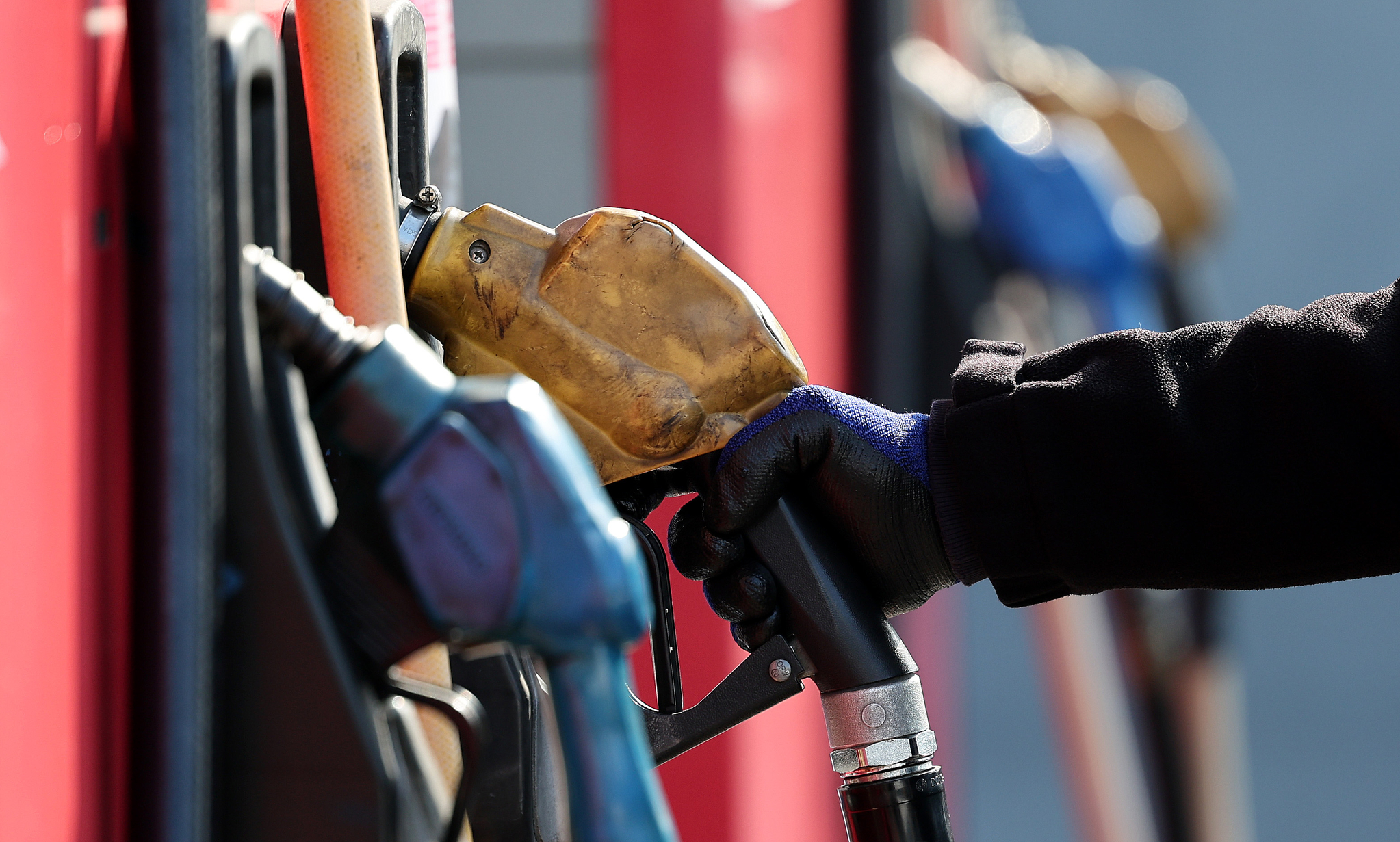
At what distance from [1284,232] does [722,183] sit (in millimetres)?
3737

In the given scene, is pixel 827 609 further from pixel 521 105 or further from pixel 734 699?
pixel 521 105

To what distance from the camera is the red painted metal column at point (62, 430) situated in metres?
0.41

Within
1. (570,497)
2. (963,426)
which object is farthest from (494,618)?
(963,426)

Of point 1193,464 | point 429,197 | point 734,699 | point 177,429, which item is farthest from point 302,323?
point 1193,464

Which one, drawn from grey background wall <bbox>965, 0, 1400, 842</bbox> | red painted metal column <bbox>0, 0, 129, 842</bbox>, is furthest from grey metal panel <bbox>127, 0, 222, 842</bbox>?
grey background wall <bbox>965, 0, 1400, 842</bbox>

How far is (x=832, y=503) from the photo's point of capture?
2.72ft

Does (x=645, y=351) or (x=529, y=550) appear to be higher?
(x=645, y=351)

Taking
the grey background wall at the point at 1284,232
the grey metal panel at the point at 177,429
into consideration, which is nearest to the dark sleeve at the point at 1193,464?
the grey metal panel at the point at 177,429

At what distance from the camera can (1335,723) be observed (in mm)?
4469

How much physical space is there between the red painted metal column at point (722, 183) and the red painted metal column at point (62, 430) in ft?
3.19

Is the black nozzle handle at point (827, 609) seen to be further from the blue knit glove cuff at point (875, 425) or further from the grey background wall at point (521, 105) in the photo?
the grey background wall at point (521, 105)

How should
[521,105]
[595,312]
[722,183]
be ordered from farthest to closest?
[722,183] < [521,105] < [595,312]

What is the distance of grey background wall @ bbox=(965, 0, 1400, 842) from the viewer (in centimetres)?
447

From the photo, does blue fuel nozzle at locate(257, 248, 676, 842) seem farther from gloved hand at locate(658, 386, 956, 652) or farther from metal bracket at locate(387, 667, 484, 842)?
gloved hand at locate(658, 386, 956, 652)
